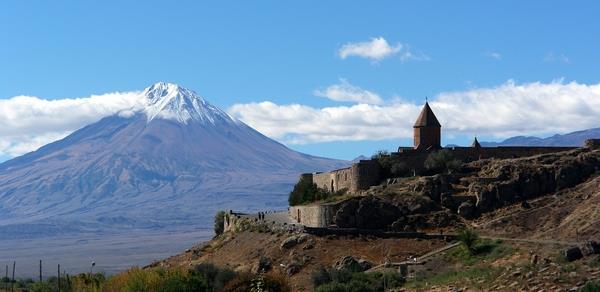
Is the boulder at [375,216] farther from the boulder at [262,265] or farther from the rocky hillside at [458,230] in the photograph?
the boulder at [262,265]

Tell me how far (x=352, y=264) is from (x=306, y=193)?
692 inches

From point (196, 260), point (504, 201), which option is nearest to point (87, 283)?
point (196, 260)

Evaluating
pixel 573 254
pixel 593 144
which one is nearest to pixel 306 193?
pixel 593 144

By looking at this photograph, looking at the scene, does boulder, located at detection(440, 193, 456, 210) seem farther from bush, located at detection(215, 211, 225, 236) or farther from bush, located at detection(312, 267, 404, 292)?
bush, located at detection(215, 211, 225, 236)

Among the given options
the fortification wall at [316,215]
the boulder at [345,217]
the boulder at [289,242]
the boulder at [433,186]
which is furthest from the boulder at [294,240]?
the boulder at [433,186]

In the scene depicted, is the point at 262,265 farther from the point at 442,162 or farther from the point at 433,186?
the point at 442,162

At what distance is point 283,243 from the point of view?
55000 mm

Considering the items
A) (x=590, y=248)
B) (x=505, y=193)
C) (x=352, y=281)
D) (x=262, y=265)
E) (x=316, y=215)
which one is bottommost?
(x=352, y=281)

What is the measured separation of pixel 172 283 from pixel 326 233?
35.8ft

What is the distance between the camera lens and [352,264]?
5047 cm

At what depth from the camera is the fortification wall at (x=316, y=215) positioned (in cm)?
5707

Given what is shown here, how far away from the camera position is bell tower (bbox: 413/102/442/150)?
66.0m

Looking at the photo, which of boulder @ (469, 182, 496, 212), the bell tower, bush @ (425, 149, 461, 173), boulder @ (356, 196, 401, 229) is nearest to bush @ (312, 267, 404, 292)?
boulder @ (356, 196, 401, 229)

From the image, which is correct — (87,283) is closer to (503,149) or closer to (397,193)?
(397,193)
